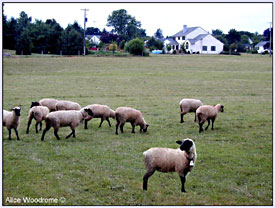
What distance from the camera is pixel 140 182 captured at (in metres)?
9.12

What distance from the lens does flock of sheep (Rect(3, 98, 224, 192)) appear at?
27.6 ft

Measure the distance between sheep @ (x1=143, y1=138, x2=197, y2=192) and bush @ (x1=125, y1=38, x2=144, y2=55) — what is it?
29.5 metres

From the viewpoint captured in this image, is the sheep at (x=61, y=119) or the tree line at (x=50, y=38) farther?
the tree line at (x=50, y=38)

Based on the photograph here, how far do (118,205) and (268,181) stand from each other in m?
3.88

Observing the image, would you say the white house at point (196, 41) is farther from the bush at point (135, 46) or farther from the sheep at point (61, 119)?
the sheep at point (61, 119)

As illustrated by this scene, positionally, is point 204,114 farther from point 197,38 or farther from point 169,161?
point 197,38

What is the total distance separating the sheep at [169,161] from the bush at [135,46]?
2951 cm

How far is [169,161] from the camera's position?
27.9ft

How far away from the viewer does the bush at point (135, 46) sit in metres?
38.2

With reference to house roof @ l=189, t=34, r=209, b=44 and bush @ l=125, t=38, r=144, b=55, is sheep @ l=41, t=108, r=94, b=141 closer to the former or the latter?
bush @ l=125, t=38, r=144, b=55

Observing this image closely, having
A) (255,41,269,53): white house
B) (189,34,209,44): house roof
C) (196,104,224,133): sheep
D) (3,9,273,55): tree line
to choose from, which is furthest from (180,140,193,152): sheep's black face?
(255,41,269,53): white house

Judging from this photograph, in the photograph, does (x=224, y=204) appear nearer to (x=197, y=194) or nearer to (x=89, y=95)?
(x=197, y=194)

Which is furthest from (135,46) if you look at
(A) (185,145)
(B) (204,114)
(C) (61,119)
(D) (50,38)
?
(A) (185,145)

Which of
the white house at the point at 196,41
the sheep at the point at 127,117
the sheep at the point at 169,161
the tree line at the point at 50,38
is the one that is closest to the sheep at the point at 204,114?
the sheep at the point at 127,117
